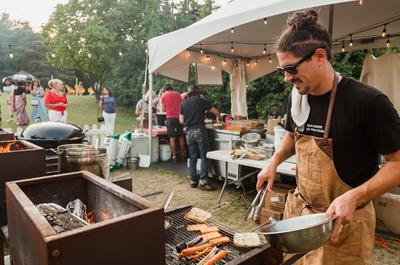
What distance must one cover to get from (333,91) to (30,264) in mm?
1679

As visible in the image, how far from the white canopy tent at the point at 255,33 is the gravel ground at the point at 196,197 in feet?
8.01

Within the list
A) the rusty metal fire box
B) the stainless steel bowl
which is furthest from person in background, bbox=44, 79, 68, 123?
the stainless steel bowl

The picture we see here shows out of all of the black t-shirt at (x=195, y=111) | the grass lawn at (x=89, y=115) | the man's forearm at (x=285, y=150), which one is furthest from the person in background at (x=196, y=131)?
the grass lawn at (x=89, y=115)

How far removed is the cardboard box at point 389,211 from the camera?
141 inches

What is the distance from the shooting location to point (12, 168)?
2562 millimetres

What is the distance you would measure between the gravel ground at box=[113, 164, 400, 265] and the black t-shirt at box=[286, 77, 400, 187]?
2332 mm

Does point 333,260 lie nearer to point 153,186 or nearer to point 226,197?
point 226,197

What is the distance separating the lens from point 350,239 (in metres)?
1.51

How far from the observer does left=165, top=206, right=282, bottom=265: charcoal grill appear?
160 centimetres

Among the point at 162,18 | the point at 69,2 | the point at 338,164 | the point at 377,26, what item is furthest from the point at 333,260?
the point at 69,2

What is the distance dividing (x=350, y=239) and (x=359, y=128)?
0.58 m

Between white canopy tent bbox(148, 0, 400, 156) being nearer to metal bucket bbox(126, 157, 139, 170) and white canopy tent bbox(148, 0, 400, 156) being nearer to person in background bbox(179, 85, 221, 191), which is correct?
person in background bbox(179, 85, 221, 191)

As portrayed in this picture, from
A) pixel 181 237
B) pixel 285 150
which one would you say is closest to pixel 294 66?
pixel 285 150

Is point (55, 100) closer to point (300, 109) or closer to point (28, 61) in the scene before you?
point (300, 109)
